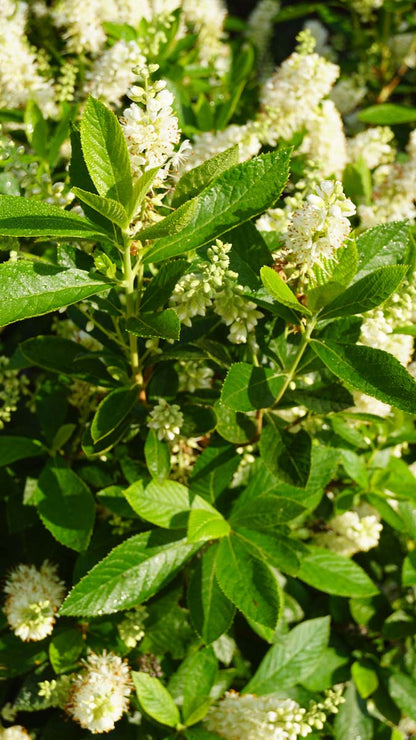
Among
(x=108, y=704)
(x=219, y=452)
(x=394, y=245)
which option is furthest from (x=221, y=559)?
(x=394, y=245)

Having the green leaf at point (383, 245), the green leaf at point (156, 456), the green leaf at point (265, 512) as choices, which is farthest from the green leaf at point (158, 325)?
the green leaf at point (265, 512)

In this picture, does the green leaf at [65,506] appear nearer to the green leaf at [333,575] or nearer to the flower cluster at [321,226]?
the green leaf at [333,575]

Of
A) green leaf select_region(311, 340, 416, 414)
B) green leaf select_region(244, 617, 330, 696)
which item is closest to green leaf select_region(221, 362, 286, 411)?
green leaf select_region(311, 340, 416, 414)

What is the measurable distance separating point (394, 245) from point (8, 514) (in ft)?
3.55

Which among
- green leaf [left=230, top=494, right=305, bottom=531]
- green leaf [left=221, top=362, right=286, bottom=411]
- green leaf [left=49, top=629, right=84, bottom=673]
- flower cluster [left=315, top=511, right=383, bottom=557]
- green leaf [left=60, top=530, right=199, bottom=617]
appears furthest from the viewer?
flower cluster [left=315, top=511, right=383, bottom=557]

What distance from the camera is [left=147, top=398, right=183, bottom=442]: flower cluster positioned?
4.33 ft

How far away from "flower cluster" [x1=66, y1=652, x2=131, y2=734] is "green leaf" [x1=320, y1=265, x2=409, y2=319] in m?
0.93

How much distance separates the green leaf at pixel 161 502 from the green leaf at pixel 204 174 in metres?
0.59

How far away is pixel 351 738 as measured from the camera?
5.63ft

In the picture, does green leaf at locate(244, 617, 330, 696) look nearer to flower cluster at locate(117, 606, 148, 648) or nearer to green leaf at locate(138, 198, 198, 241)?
flower cluster at locate(117, 606, 148, 648)

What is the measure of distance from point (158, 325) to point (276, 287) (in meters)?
0.21

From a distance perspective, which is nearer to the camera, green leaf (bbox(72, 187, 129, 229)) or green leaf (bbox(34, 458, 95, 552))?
green leaf (bbox(72, 187, 129, 229))

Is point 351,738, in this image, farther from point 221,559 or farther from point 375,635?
point 221,559

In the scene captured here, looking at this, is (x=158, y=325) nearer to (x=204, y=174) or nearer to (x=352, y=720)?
(x=204, y=174)
